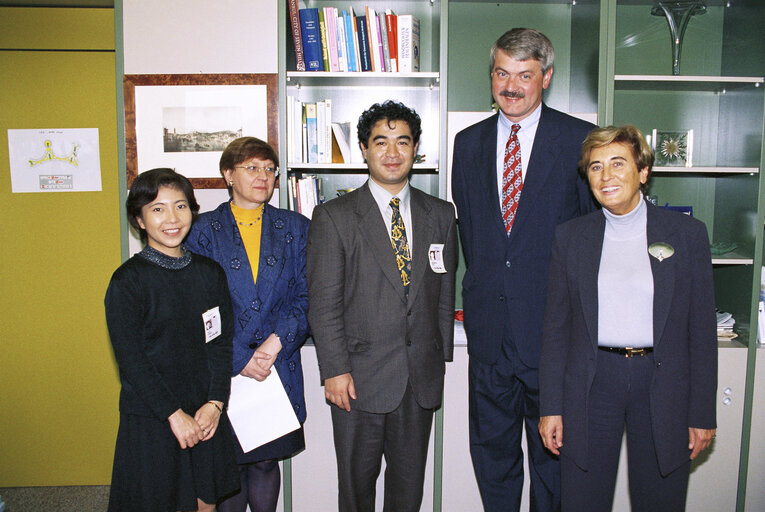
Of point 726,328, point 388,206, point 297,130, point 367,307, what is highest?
point 297,130

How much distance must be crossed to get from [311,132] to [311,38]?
442 mm

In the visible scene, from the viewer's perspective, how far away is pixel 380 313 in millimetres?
2020

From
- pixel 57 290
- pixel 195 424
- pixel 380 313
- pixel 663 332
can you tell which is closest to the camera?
pixel 663 332

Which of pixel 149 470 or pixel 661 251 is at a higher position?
pixel 661 251

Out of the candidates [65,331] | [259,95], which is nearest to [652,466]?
[259,95]

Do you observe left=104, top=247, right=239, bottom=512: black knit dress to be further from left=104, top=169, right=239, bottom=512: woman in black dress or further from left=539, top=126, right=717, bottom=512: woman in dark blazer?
left=539, top=126, right=717, bottom=512: woman in dark blazer

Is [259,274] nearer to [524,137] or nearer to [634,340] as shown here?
[524,137]

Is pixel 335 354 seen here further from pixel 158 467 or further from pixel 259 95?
pixel 259 95

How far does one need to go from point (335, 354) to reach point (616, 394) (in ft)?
3.22

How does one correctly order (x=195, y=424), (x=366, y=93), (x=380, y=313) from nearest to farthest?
(x=195, y=424) < (x=380, y=313) < (x=366, y=93)

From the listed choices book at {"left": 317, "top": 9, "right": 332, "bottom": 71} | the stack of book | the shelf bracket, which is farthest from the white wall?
the stack of book

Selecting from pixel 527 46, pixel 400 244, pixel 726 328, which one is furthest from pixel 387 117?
pixel 726 328

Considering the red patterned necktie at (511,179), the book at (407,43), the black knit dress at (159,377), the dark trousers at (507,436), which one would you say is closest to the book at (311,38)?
the book at (407,43)

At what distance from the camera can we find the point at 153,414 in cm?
176
